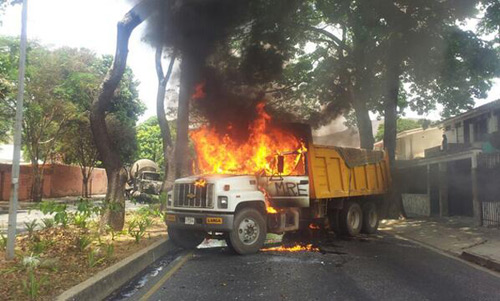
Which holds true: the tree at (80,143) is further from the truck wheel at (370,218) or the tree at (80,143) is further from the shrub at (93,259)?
the shrub at (93,259)

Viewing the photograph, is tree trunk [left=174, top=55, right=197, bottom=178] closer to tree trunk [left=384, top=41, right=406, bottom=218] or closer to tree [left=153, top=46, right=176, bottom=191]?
tree [left=153, top=46, right=176, bottom=191]

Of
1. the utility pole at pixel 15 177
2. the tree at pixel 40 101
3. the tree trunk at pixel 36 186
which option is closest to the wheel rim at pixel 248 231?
the utility pole at pixel 15 177

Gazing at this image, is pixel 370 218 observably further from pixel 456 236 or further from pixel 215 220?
pixel 215 220

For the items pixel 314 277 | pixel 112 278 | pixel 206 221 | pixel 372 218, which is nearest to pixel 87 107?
pixel 372 218

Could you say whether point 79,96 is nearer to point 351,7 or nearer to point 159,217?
point 159,217

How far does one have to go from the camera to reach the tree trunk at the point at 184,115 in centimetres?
1197

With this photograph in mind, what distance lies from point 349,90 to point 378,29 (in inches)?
275

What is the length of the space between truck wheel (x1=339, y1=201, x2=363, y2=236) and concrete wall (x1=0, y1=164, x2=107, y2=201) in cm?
2012

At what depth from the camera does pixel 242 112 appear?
11453 mm

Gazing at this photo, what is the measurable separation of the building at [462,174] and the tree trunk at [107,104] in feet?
35.1

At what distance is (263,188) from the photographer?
980 centimetres

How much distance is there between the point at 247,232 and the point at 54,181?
26.5 meters

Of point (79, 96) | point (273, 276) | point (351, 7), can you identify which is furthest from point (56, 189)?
point (273, 276)

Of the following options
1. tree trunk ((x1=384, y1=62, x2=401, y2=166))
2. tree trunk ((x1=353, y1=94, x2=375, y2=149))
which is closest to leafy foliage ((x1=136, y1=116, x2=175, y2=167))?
tree trunk ((x1=353, y1=94, x2=375, y2=149))
